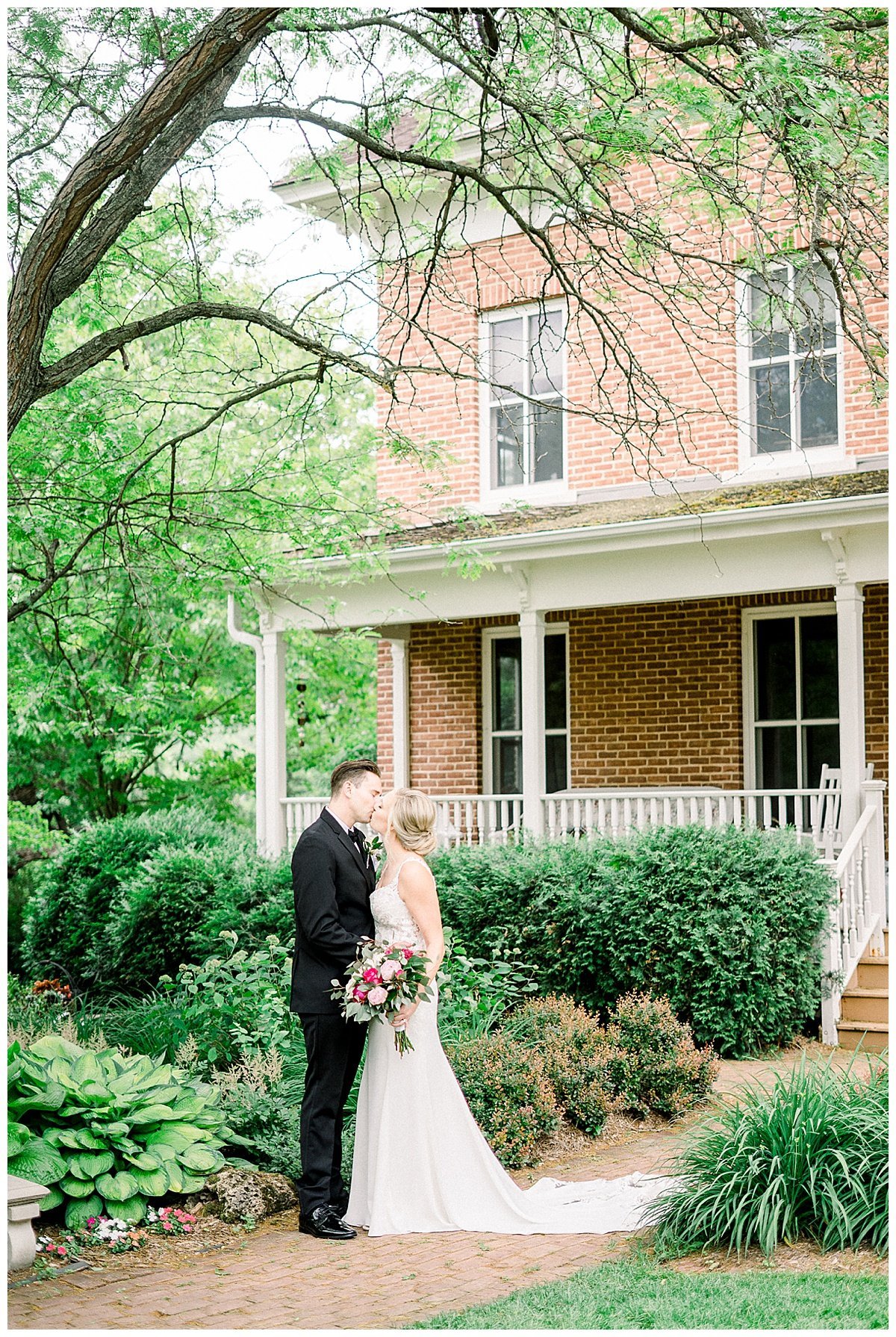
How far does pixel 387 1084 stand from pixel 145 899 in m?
6.92

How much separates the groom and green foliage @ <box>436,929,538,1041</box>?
5.23 ft

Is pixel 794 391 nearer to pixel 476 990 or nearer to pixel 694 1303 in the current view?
pixel 476 990

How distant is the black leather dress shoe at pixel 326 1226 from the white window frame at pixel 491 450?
950cm

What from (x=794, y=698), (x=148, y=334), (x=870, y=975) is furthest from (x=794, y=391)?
(x=148, y=334)

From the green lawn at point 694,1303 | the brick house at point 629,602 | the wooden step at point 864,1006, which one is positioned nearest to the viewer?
the green lawn at point 694,1303

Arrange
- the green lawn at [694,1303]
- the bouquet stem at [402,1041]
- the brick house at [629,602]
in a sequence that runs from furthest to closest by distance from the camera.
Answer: the brick house at [629,602], the bouquet stem at [402,1041], the green lawn at [694,1303]

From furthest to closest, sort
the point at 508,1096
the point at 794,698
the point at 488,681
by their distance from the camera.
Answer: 1. the point at 488,681
2. the point at 794,698
3. the point at 508,1096

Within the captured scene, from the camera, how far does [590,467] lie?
48.4 ft

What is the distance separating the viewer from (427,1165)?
628 cm

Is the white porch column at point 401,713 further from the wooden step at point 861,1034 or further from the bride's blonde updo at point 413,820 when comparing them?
the bride's blonde updo at point 413,820

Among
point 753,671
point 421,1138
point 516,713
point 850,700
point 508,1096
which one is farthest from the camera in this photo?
point 516,713

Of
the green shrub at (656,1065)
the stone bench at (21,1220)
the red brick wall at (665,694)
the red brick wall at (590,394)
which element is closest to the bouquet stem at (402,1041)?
the stone bench at (21,1220)

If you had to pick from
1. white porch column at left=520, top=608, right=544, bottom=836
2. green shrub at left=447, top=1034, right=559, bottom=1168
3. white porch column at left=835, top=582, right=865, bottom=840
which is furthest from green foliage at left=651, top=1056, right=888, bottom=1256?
white porch column at left=520, top=608, right=544, bottom=836

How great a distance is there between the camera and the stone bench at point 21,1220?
5.76 meters
